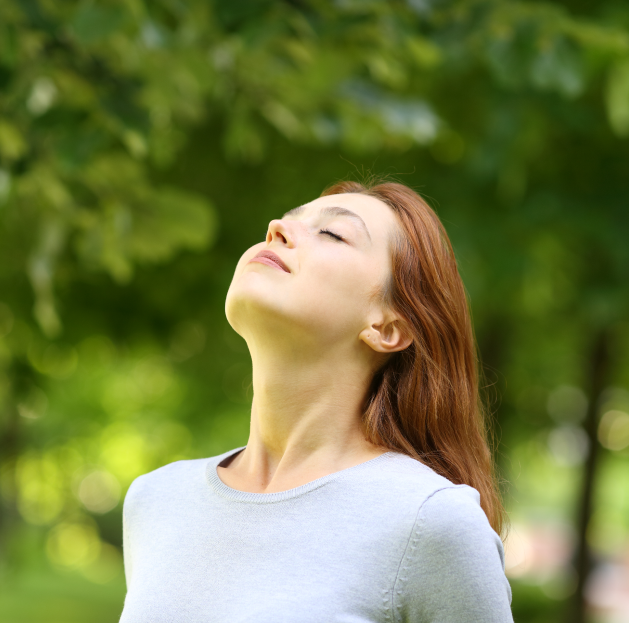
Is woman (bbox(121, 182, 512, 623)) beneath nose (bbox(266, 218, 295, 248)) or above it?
beneath

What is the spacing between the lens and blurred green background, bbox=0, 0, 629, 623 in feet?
8.28

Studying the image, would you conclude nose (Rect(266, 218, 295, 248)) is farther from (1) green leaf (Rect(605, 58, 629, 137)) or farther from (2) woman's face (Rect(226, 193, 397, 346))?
(1) green leaf (Rect(605, 58, 629, 137))

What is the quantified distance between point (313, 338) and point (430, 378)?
0.25 meters

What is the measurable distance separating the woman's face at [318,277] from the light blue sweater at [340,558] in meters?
0.28

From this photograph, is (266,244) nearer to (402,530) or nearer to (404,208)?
(404,208)

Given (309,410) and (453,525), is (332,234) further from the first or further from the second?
(453,525)

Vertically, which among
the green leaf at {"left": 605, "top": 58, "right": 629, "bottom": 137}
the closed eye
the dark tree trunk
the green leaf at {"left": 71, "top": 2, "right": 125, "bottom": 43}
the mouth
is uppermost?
the green leaf at {"left": 71, "top": 2, "right": 125, "bottom": 43}

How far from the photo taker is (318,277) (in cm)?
151

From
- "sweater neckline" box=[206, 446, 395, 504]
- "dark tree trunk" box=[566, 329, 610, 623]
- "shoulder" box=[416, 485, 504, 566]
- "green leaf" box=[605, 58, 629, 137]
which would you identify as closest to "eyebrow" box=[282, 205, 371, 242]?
"sweater neckline" box=[206, 446, 395, 504]

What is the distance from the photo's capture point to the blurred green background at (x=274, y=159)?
2.52m

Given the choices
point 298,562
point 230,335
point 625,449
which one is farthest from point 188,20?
point 625,449

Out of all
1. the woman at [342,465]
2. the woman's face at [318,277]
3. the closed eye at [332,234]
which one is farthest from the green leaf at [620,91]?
the closed eye at [332,234]

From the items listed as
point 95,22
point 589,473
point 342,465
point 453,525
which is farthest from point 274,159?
point 589,473

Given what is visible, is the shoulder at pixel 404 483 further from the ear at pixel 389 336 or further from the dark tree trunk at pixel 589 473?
the dark tree trunk at pixel 589 473
